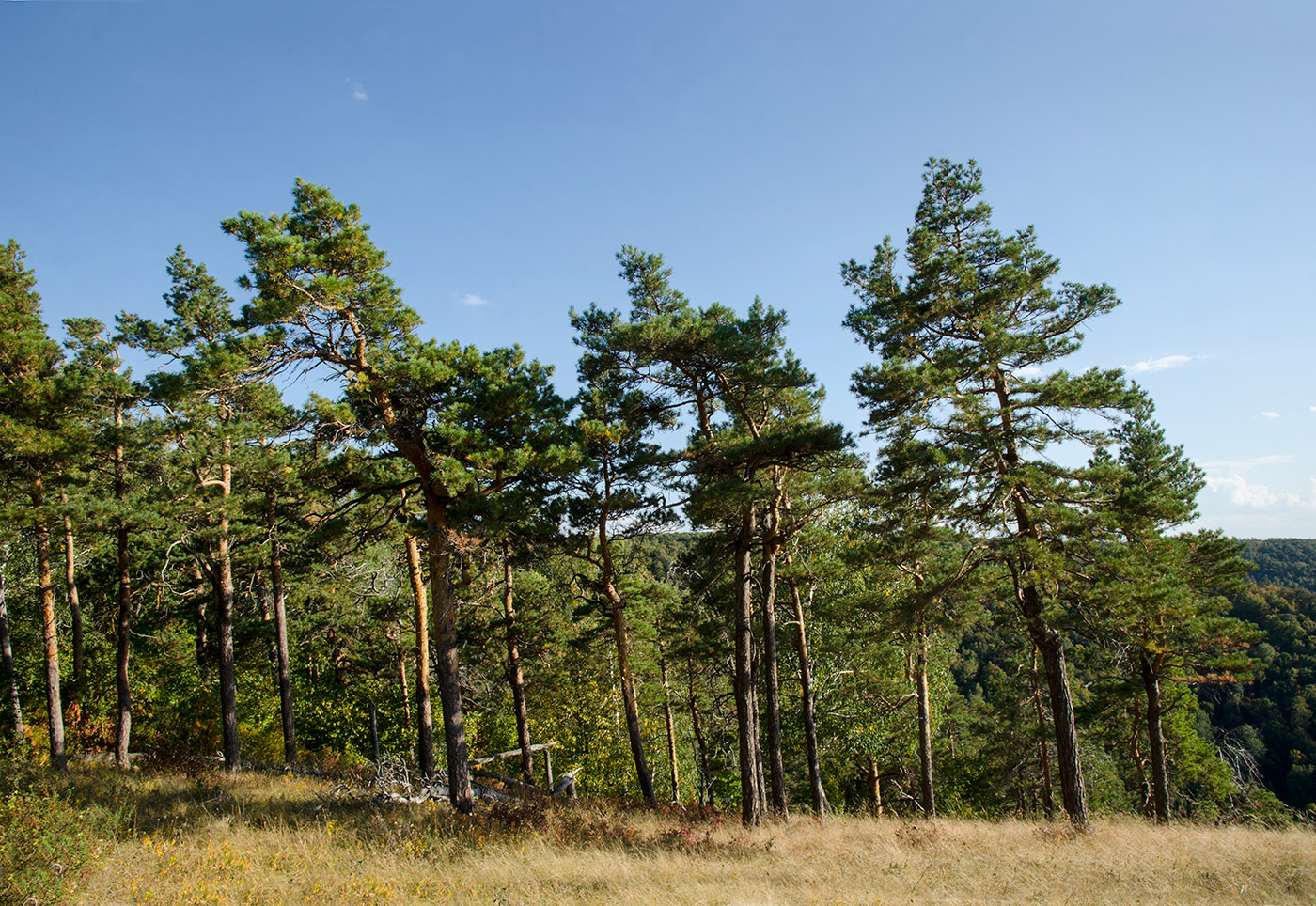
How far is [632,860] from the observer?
9.71 m

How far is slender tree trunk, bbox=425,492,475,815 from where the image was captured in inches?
458

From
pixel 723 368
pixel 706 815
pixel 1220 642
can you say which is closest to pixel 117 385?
pixel 723 368

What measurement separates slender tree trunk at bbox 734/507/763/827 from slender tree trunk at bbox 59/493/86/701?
549 inches

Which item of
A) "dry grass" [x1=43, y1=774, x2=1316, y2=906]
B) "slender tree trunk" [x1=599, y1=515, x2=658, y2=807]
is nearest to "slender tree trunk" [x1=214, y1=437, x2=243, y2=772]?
"dry grass" [x1=43, y1=774, x2=1316, y2=906]

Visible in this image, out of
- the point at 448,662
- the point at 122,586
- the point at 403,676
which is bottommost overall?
the point at 403,676

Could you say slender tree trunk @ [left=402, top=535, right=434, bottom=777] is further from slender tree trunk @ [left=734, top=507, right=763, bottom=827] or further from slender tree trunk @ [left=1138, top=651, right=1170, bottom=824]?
slender tree trunk @ [left=1138, top=651, right=1170, bottom=824]

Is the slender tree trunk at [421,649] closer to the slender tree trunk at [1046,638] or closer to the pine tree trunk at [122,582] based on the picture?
the pine tree trunk at [122,582]

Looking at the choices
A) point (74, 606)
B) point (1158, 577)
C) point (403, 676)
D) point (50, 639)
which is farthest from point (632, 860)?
point (74, 606)

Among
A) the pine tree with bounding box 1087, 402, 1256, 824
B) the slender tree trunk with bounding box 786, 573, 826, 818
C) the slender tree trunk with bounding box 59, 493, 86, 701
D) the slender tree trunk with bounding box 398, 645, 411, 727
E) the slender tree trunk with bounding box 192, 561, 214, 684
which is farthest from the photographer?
the slender tree trunk with bounding box 192, 561, 214, 684

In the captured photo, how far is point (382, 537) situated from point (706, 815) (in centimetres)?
894

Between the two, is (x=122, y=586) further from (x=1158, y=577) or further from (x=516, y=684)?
(x=1158, y=577)

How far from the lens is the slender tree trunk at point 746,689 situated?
42.3 feet

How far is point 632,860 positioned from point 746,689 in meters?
4.27

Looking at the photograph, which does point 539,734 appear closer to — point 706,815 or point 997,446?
point 706,815
